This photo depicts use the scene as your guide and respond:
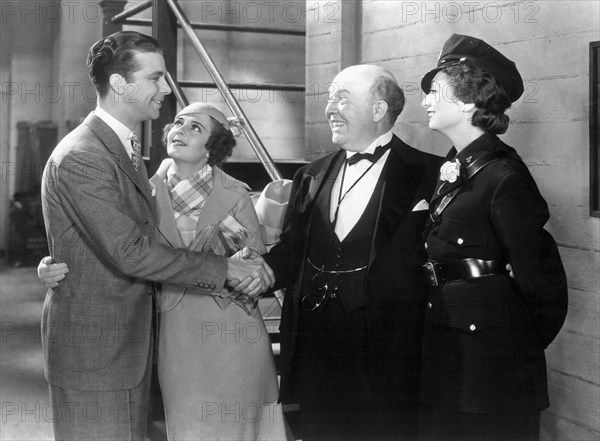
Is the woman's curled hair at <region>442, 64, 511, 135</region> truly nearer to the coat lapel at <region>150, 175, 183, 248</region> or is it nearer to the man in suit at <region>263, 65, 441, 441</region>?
the man in suit at <region>263, 65, 441, 441</region>

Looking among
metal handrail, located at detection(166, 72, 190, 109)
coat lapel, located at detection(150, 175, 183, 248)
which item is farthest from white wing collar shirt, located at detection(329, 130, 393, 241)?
metal handrail, located at detection(166, 72, 190, 109)

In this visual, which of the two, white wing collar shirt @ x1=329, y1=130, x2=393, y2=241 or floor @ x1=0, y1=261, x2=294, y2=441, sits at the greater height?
white wing collar shirt @ x1=329, y1=130, x2=393, y2=241

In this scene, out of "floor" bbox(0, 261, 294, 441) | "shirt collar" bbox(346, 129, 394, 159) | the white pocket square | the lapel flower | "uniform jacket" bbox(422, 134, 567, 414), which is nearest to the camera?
"uniform jacket" bbox(422, 134, 567, 414)

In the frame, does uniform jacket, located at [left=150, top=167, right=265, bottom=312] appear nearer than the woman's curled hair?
No

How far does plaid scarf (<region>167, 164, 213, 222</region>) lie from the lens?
9.17 feet

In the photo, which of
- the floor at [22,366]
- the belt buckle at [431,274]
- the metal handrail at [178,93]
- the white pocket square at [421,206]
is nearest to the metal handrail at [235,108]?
the metal handrail at [178,93]

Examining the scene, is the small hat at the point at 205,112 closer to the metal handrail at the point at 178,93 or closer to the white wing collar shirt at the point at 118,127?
the white wing collar shirt at the point at 118,127

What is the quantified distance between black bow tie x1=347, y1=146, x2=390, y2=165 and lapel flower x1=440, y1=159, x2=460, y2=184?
0.36m

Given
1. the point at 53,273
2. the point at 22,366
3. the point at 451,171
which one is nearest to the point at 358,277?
the point at 451,171

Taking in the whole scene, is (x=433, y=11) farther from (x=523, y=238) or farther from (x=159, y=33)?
(x=523, y=238)

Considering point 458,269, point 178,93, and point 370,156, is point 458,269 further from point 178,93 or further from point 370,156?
point 178,93

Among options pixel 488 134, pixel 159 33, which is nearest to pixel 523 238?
pixel 488 134

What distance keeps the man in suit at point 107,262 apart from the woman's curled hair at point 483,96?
2.99ft

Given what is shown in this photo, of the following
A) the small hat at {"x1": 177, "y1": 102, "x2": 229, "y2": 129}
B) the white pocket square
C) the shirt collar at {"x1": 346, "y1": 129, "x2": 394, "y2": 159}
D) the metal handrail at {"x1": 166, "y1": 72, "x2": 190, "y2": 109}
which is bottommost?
the white pocket square
